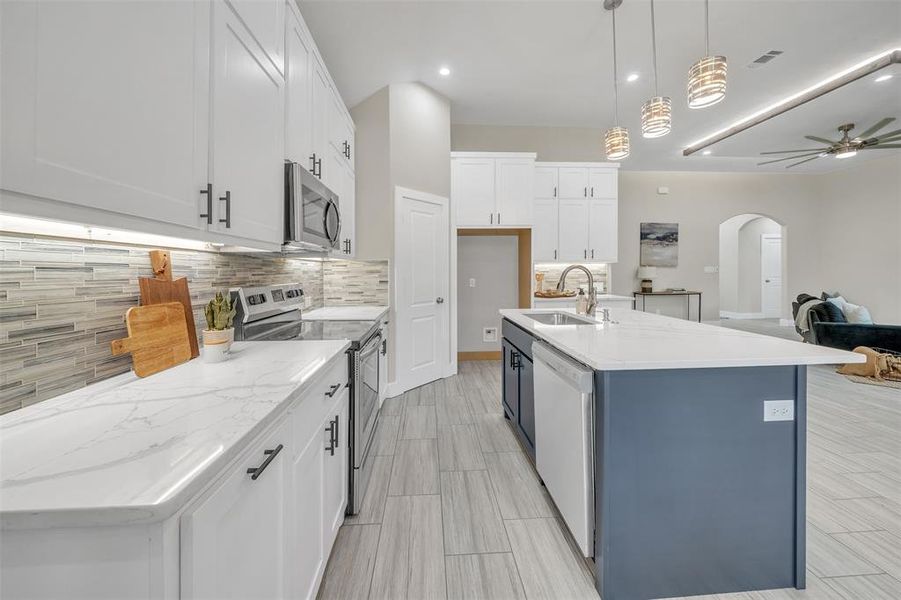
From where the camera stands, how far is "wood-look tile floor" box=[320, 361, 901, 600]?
153 centimetres

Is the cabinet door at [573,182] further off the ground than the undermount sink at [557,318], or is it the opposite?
the cabinet door at [573,182]

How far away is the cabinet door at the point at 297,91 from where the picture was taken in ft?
6.33

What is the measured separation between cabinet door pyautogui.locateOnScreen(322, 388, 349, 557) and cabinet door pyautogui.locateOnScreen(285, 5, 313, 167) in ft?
4.31

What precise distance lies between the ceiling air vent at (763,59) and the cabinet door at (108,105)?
472 cm

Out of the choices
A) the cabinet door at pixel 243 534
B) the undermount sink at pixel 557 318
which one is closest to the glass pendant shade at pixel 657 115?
the undermount sink at pixel 557 318

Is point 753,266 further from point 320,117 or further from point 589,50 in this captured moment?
point 320,117

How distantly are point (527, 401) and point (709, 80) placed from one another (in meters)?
2.22

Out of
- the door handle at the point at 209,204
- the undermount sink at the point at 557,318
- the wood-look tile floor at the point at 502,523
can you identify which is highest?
the door handle at the point at 209,204

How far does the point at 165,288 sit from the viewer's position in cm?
142

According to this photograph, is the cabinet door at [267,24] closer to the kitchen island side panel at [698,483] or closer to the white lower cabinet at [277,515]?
the white lower cabinet at [277,515]

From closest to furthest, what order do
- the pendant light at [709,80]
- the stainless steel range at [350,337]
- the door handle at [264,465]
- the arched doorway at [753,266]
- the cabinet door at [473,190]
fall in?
1. the door handle at [264,465]
2. the stainless steel range at [350,337]
3. the pendant light at [709,80]
4. the cabinet door at [473,190]
5. the arched doorway at [753,266]

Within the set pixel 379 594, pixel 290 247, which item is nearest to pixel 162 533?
pixel 379 594

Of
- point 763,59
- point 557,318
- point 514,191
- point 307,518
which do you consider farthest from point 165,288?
point 763,59

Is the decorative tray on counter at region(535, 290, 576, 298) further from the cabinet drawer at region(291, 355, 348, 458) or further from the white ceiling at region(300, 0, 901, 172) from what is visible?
the cabinet drawer at region(291, 355, 348, 458)
